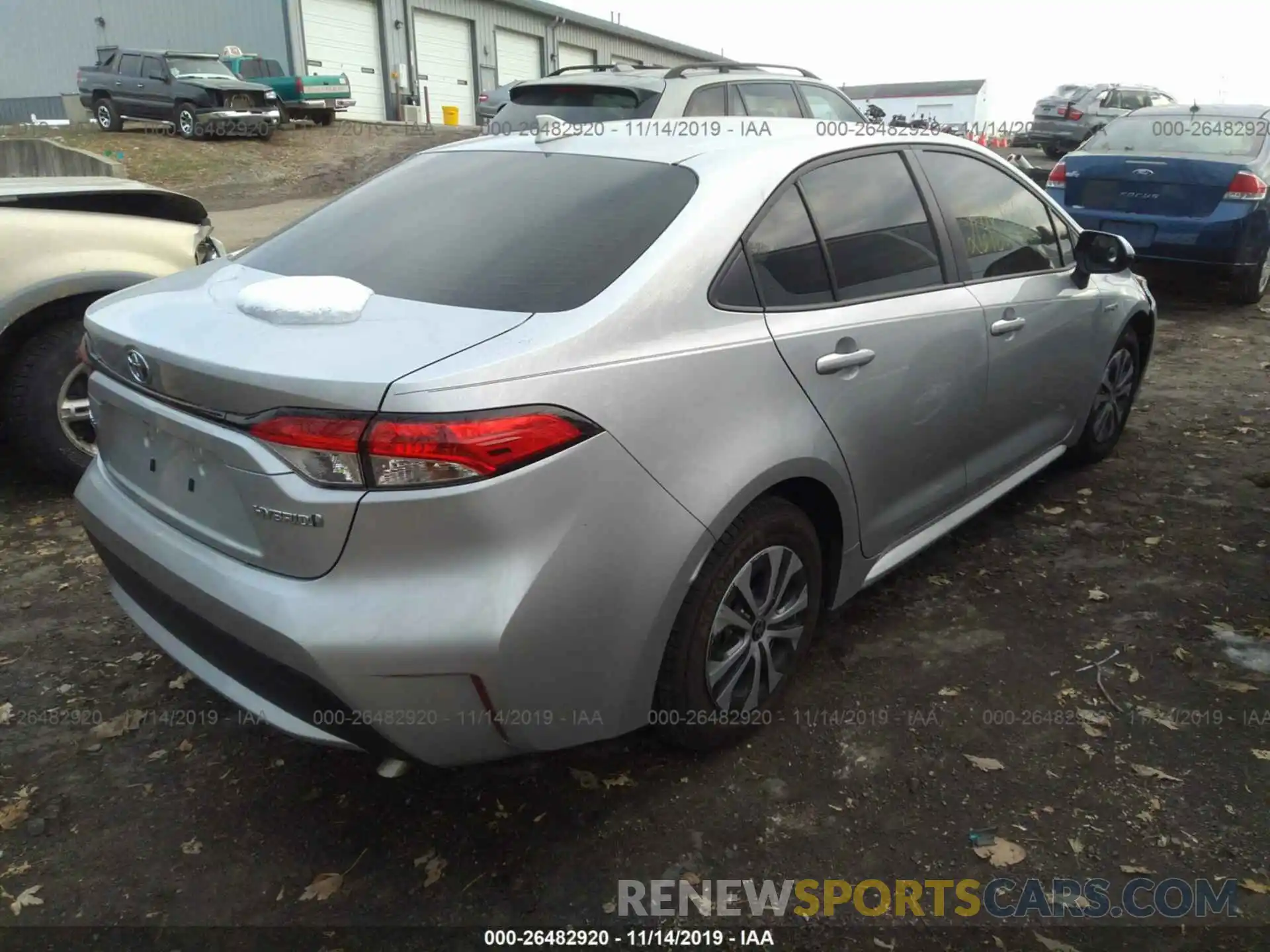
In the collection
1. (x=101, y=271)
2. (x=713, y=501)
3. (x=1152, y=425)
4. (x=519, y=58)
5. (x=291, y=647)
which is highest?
(x=519, y=58)

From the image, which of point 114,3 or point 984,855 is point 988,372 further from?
point 114,3

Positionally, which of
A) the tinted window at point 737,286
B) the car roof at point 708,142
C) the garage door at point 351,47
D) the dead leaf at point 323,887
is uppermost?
the garage door at point 351,47

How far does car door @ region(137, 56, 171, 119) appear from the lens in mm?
18781

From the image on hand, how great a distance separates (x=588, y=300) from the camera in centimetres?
212

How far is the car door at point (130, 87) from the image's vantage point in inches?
752

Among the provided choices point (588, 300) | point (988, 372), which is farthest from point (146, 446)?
point (988, 372)

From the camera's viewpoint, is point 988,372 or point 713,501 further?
point 988,372

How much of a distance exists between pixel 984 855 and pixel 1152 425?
3918mm

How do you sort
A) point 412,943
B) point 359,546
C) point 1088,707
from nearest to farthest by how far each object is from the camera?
1. point 359,546
2. point 412,943
3. point 1088,707

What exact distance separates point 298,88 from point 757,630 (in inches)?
866

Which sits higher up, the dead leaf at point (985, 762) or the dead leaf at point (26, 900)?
the dead leaf at point (26, 900)

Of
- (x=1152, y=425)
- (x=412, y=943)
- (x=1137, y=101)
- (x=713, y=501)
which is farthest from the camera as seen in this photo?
(x=1137, y=101)

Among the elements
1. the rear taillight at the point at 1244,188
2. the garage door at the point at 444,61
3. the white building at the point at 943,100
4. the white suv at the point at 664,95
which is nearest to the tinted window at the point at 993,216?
the white suv at the point at 664,95

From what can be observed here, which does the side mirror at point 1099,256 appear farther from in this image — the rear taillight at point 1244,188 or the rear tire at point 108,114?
the rear tire at point 108,114
